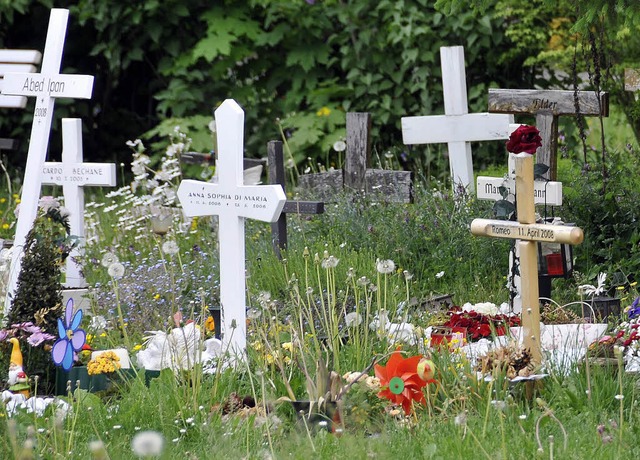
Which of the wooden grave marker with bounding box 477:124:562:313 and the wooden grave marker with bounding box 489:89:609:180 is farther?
the wooden grave marker with bounding box 489:89:609:180

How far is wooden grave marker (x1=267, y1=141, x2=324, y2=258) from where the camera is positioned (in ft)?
20.6

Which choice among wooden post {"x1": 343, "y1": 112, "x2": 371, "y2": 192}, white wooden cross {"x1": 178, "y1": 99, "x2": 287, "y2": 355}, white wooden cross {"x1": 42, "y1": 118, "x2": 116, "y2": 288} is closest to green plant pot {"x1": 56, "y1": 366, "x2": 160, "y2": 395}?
white wooden cross {"x1": 178, "y1": 99, "x2": 287, "y2": 355}

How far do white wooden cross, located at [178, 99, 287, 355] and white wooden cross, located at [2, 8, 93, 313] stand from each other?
1500mm

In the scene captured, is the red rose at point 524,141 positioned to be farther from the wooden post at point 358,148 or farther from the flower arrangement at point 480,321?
the wooden post at point 358,148

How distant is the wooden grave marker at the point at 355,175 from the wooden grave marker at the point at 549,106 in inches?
47.1

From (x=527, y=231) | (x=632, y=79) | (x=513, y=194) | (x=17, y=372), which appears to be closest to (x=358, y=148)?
(x=632, y=79)

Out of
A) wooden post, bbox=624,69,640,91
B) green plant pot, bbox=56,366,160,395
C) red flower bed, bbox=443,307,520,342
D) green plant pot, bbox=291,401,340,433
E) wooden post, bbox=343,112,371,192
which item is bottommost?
green plant pot, bbox=291,401,340,433

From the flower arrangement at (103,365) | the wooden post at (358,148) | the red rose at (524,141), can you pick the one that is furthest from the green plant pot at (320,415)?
the wooden post at (358,148)

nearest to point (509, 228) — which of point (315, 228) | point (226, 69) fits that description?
point (315, 228)

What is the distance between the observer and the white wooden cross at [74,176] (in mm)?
6832

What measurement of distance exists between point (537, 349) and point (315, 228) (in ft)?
9.54

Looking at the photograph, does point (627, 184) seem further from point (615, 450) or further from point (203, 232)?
point (615, 450)

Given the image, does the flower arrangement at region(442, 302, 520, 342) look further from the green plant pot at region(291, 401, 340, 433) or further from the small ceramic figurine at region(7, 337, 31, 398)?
the small ceramic figurine at region(7, 337, 31, 398)

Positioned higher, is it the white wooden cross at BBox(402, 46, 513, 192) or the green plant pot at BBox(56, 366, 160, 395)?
the white wooden cross at BBox(402, 46, 513, 192)
